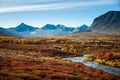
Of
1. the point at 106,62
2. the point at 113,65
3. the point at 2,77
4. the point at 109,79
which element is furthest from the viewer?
the point at 106,62

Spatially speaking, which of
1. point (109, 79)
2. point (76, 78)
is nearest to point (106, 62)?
point (109, 79)

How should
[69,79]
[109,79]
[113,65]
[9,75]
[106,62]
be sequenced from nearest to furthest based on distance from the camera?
[9,75] < [69,79] < [109,79] < [113,65] < [106,62]

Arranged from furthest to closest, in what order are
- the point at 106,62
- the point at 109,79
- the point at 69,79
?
the point at 106,62 → the point at 109,79 → the point at 69,79

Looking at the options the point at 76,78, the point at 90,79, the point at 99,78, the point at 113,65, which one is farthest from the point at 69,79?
the point at 113,65

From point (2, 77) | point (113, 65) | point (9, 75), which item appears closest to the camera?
point (2, 77)

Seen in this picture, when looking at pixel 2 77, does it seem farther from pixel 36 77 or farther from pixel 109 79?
pixel 109 79

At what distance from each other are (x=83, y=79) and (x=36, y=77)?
11.4 meters

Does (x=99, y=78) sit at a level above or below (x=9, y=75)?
below

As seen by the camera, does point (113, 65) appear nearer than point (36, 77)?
No

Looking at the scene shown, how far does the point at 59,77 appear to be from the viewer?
51.9 metres

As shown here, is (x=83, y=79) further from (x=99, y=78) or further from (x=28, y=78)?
(x=28, y=78)

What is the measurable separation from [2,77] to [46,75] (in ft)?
41.0

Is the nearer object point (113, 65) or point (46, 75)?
point (46, 75)

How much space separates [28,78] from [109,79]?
2113 centimetres
